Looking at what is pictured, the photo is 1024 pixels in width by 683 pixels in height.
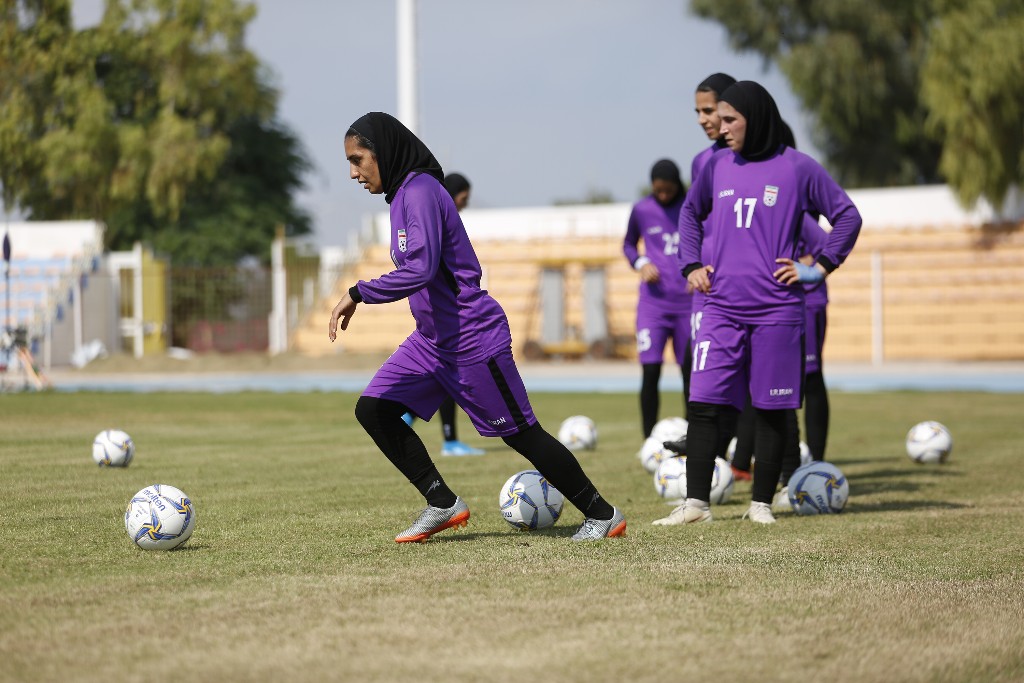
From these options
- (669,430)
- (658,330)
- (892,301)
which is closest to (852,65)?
(892,301)

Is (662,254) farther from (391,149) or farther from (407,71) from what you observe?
(407,71)

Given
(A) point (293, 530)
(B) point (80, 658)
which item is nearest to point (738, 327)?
(A) point (293, 530)

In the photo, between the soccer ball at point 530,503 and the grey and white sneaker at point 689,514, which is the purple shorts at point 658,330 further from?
the soccer ball at point 530,503

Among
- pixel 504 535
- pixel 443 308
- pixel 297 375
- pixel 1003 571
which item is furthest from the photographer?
pixel 297 375

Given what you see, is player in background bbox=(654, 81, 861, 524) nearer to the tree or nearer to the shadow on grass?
the shadow on grass

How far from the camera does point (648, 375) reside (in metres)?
11.1

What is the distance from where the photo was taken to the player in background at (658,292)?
10977mm

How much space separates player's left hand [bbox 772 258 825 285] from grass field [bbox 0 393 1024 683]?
1.34 meters

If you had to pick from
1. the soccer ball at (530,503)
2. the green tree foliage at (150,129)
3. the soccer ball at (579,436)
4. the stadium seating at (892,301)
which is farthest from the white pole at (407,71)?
the soccer ball at (530,503)

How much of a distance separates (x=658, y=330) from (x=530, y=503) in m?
4.30

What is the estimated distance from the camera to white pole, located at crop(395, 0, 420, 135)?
36906 mm

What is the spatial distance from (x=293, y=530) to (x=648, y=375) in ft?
15.8

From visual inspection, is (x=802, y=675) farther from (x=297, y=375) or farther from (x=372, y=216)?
(x=372, y=216)

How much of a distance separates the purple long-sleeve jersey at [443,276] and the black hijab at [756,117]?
1869mm
